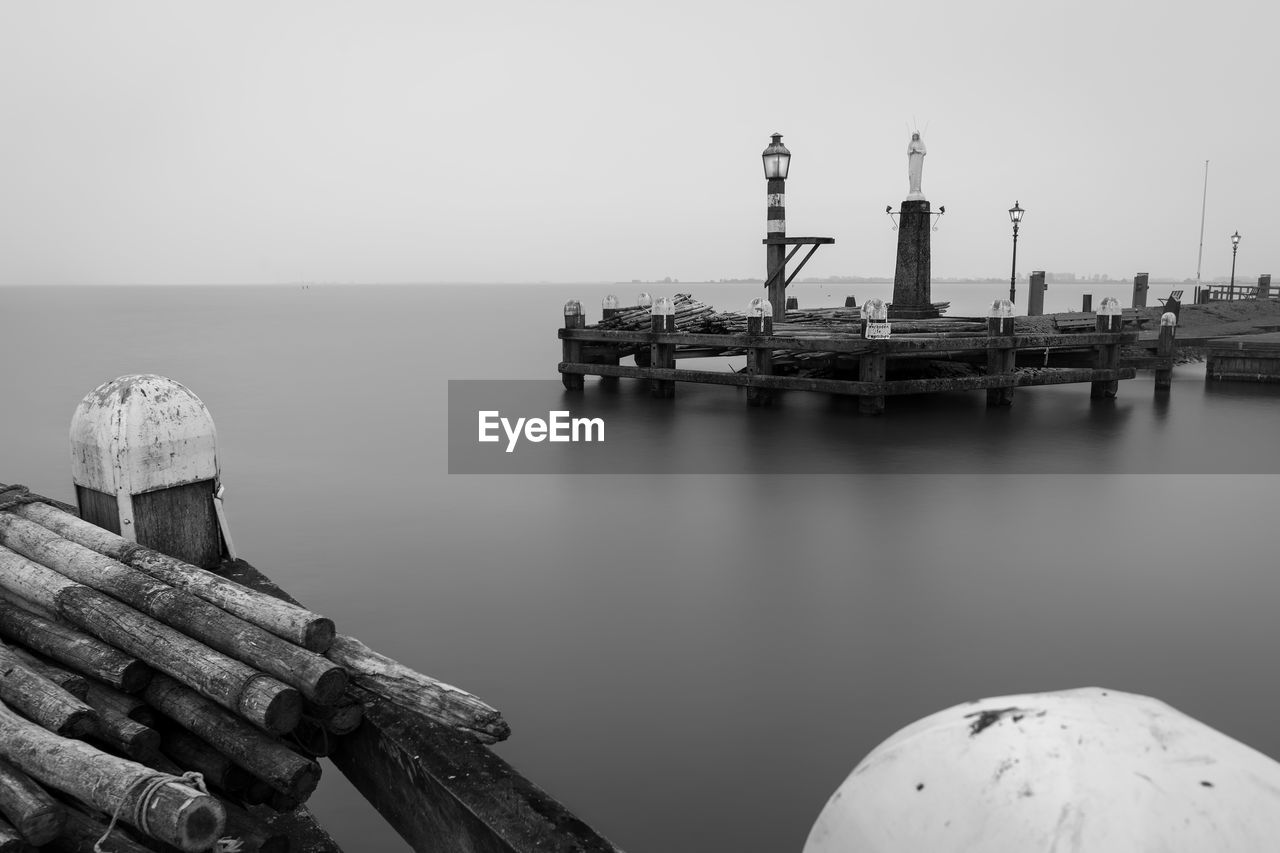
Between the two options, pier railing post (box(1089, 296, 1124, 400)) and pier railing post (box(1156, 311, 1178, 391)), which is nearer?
pier railing post (box(1089, 296, 1124, 400))

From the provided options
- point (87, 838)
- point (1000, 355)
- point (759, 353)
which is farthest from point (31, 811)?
point (1000, 355)

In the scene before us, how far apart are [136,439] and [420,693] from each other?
2352 mm

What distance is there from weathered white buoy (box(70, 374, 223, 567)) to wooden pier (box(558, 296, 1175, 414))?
11496 millimetres

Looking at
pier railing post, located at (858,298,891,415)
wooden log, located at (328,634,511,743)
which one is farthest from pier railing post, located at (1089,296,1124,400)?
wooden log, located at (328,634,511,743)

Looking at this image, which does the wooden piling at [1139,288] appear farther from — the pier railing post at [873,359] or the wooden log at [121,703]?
the wooden log at [121,703]

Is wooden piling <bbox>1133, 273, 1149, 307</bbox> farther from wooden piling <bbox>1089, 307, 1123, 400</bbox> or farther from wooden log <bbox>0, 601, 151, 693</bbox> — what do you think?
wooden log <bbox>0, 601, 151, 693</bbox>

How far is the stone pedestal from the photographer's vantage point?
21.0m

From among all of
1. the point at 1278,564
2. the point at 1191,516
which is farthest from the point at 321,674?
the point at 1191,516

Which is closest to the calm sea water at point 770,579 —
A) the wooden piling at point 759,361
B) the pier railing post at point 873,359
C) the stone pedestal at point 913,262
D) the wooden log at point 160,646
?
the pier railing post at point 873,359

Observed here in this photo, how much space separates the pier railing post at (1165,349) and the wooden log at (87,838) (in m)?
20.2

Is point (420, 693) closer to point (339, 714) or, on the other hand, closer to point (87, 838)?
point (339, 714)

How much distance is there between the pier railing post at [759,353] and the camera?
54.1 ft

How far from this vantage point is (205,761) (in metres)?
3.46

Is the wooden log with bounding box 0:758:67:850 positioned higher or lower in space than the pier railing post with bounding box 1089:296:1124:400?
lower
